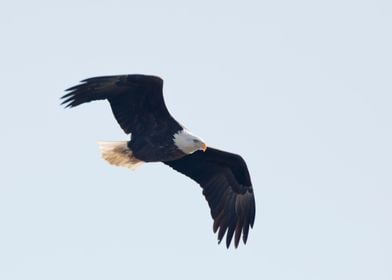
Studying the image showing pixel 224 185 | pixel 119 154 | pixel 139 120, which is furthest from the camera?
pixel 224 185

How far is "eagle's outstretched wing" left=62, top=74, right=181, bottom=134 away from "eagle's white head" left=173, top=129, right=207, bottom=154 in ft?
0.38

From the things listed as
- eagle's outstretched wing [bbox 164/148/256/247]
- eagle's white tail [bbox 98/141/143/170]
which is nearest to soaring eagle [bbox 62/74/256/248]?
eagle's white tail [bbox 98/141/143/170]

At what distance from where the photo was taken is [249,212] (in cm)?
1402

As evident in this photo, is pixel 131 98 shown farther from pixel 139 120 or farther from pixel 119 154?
pixel 119 154

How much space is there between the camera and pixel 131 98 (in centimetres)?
1309

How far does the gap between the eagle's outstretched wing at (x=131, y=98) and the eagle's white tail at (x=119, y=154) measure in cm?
36

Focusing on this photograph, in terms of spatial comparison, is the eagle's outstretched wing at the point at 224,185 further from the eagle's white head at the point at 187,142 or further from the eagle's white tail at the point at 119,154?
the eagle's white head at the point at 187,142

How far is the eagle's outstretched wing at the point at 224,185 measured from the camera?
1395cm

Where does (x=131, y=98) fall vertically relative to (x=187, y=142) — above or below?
above

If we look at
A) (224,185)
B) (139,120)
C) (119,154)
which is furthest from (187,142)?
(224,185)

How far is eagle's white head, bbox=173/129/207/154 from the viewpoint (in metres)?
12.9

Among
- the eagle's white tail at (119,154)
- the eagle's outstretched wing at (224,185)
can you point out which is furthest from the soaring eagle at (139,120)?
the eagle's outstretched wing at (224,185)

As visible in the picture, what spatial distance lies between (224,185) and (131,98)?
1.88 metres

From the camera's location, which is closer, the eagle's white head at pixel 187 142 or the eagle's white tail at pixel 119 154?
the eagle's white head at pixel 187 142
